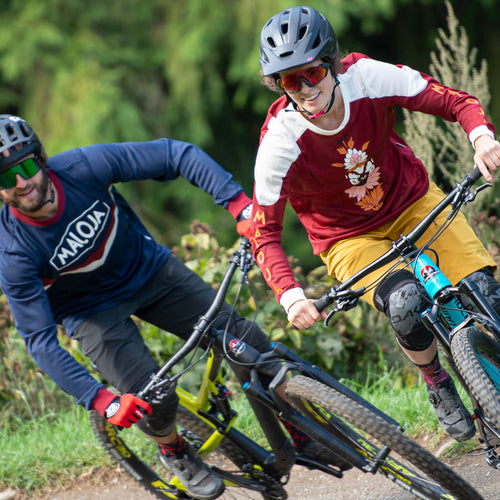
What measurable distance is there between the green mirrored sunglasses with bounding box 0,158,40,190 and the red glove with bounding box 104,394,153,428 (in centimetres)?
107

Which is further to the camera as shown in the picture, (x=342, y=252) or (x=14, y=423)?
(x=14, y=423)

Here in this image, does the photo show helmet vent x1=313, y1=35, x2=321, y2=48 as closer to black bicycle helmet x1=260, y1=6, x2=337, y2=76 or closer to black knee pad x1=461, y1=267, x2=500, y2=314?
black bicycle helmet x1=260, y1=6, x2=337, y2=76

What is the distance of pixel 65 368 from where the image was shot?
3.28 m

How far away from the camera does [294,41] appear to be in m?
2.95

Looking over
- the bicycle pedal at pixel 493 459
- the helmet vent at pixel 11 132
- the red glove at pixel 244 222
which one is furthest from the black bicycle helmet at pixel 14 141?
the bicycle pedal at pixel 493 459

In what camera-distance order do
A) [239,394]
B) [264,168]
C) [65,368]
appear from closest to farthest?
[264,168]
[65,368]
[239,394]

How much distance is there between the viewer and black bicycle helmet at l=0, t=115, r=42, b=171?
3316 millimetres

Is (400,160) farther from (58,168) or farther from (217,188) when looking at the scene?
(58,168)

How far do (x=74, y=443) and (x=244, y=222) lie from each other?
2.08 meters

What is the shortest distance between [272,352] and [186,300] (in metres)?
0.62

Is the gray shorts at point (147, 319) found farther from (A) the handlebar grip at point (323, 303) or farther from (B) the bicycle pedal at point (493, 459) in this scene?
(B) the bicycle pedal at point (493, 459)

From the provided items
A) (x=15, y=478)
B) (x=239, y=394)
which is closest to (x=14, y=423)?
(x=15, y=478)

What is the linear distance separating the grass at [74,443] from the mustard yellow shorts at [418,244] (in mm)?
1193

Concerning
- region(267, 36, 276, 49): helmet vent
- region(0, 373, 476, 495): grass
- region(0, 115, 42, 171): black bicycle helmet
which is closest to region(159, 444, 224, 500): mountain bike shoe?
region(0, 373, 476, 495): grass
